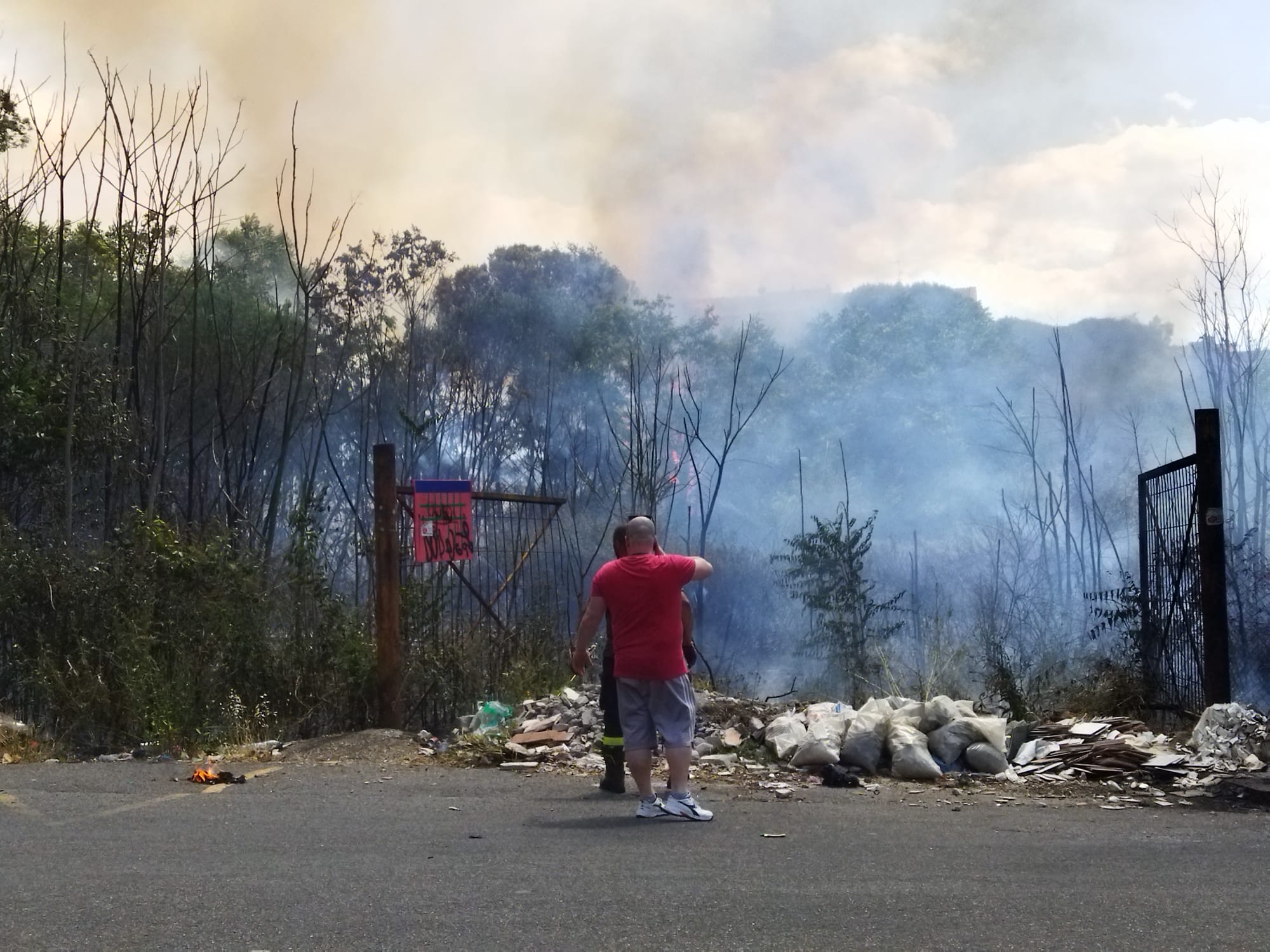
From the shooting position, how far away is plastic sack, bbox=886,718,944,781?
8617mm

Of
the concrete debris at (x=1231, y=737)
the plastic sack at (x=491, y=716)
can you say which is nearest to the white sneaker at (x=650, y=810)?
the plastic sack at (x=491, y=716)

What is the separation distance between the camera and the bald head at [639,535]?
696cm

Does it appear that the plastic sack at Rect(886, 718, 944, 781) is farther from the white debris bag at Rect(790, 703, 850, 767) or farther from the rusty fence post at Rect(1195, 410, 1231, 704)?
the rusty fence post at Rect(1195, 410, 1231, 704)

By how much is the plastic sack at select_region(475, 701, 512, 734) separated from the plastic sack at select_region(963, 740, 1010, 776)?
3.74 metres

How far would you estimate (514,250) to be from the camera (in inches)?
897

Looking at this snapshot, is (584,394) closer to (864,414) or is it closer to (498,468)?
(498,468)

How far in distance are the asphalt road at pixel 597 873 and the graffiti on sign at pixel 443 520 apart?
320 centimetres

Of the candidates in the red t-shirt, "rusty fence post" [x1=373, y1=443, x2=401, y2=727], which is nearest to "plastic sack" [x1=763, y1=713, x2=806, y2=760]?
the red t-shirt

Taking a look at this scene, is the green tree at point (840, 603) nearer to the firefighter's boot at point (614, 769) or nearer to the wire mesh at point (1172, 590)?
the wire mesh at point (1172, 590)

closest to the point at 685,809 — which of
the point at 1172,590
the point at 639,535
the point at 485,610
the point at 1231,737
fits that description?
the point at 639,535

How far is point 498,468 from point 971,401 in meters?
8.21

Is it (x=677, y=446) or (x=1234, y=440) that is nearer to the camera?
(x=1234, y=440)

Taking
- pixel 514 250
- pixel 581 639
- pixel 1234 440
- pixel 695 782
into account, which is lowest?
pixel 695 782

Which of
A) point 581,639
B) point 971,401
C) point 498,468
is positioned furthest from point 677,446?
point 581,639
